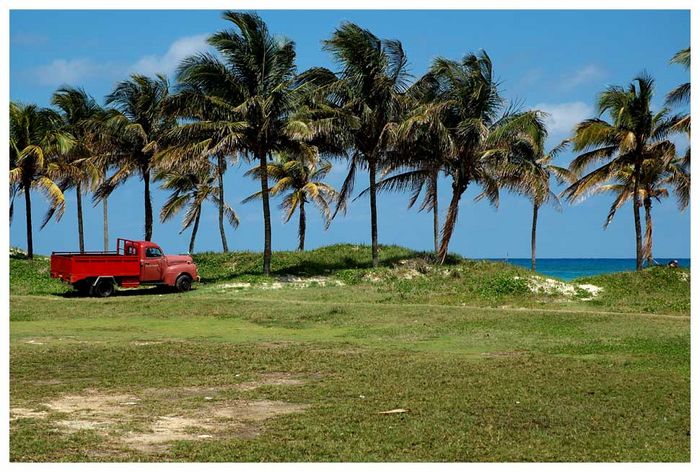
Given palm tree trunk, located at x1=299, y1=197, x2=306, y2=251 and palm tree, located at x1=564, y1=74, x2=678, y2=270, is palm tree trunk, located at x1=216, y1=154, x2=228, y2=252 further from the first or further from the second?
palm tree, located at x1=564, y1=74, x2=678, y2=270

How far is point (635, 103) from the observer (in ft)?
122

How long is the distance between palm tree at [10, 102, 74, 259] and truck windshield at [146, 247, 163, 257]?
32.9 feet

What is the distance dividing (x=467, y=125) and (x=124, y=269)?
15654mm

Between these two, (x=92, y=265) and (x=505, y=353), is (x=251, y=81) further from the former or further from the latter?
(x=505, y=353)

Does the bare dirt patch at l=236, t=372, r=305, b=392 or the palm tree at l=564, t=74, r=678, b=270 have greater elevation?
the palm tree at l=564, t=74, r=678, b=270

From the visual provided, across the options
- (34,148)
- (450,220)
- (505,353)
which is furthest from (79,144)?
(505,353)

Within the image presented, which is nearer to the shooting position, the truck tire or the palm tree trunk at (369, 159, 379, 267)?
the truck tire

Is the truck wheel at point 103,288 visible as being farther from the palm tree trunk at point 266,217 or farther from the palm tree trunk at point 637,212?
the palm tree trunk at point 637,212

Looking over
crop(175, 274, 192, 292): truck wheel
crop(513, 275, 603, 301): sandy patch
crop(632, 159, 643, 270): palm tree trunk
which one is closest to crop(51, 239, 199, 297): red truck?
crop(175, 274, 192, 292): truck wheel

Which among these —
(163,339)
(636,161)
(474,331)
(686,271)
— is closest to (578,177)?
(636,161)

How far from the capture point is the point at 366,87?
38.9 metres

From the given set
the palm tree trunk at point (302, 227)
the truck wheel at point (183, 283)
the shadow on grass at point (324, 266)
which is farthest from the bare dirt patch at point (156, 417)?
the palm tree trunk at point (302, 227)

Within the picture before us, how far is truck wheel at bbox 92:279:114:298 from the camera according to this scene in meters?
33.8

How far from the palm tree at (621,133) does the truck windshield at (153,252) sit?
17876mm
